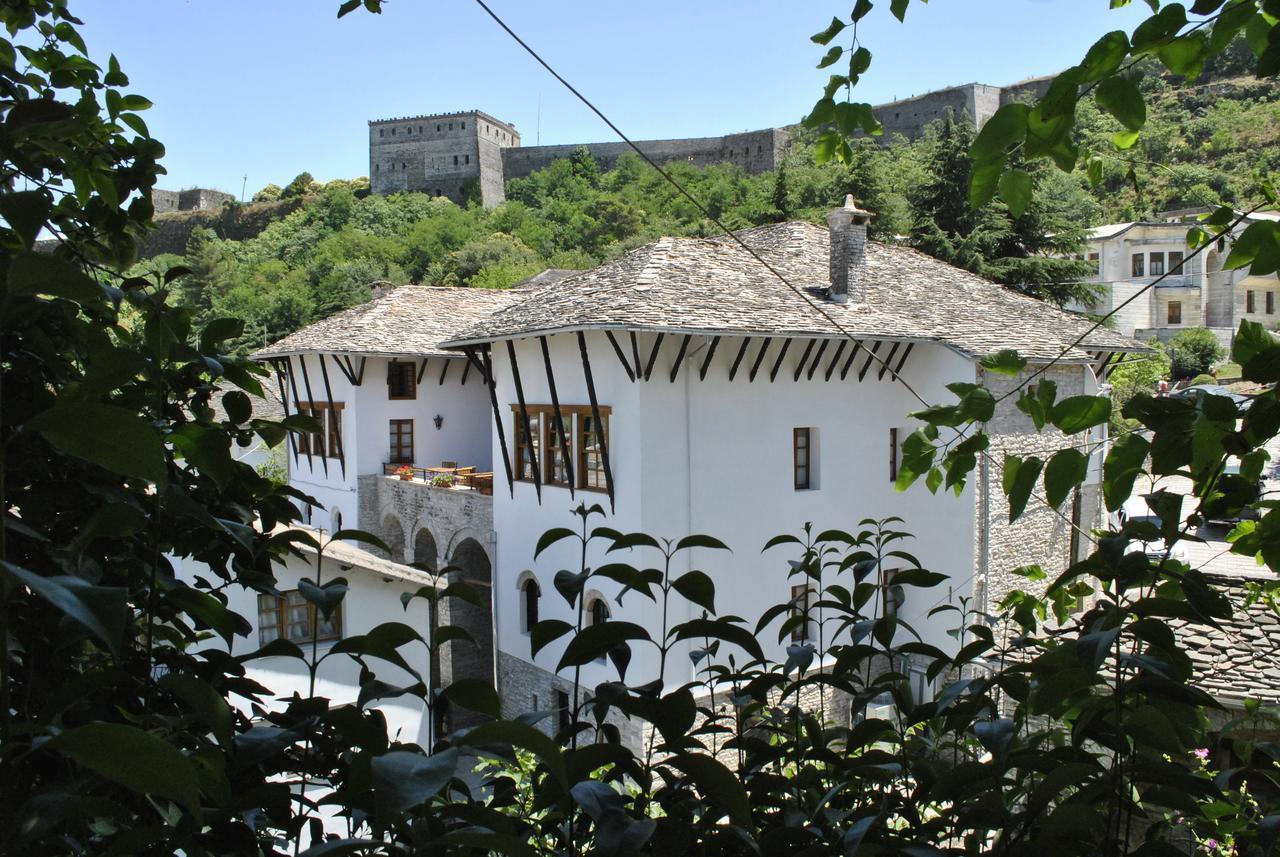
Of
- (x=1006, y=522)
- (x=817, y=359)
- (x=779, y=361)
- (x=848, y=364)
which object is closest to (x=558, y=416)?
(x=779, y=361)

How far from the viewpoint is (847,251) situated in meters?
14.0

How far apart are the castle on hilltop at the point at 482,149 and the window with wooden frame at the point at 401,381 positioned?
45022 millimetres

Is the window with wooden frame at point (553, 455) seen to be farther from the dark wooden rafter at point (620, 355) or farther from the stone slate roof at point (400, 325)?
the stone slate roof at point (400, 325)

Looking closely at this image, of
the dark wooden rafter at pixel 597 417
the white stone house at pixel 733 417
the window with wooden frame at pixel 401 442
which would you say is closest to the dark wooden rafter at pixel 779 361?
the white stone house at pixel 733 417

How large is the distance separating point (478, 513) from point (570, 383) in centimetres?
366

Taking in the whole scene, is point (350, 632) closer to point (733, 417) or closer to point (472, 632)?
point (472, 632)

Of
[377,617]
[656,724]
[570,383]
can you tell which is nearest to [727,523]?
[570,383]

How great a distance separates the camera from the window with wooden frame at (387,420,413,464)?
1955 centimetres

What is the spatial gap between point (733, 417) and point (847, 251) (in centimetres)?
332

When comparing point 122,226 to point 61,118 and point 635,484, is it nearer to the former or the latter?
point 61,118

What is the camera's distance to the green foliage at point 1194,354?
31.5 m

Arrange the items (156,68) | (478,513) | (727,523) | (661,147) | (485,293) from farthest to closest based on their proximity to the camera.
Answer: (661,147) → (485,293) → (478,513) → (727,523) → (156,68)

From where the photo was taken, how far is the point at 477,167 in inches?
2584

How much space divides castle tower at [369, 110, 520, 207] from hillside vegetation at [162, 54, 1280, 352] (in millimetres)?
1680
